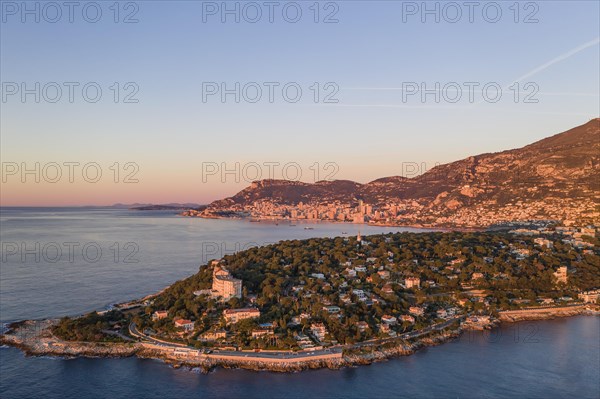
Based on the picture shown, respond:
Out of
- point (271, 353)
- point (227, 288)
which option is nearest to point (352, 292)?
point (227, 288)

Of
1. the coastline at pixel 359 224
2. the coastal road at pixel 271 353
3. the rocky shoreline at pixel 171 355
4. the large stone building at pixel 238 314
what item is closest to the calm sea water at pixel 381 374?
the rocky shoreline at pixel 171 355

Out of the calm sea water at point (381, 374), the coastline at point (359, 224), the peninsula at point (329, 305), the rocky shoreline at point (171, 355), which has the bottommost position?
the calm sea water at point (381, 374)

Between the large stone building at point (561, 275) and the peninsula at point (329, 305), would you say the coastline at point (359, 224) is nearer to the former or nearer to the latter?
the peninsula at point (329, 305)

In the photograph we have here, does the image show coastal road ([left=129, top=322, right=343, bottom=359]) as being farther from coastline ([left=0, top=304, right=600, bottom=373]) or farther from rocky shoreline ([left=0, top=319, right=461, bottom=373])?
rocky shoreline ([left=0, top=319, right=461, bottom=373])

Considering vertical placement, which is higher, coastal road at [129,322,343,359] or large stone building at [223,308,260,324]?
large stone building at [223,308,260,324]

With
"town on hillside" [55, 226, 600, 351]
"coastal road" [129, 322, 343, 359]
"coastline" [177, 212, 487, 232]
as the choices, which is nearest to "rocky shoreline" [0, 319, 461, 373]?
"coastal road" [129, 322, 343, 359]

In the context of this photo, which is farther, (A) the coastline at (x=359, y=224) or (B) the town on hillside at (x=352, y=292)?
(A) the coastline at (x=359, y=224)

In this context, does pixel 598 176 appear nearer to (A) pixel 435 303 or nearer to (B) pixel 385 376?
(A) pixel 435 303
